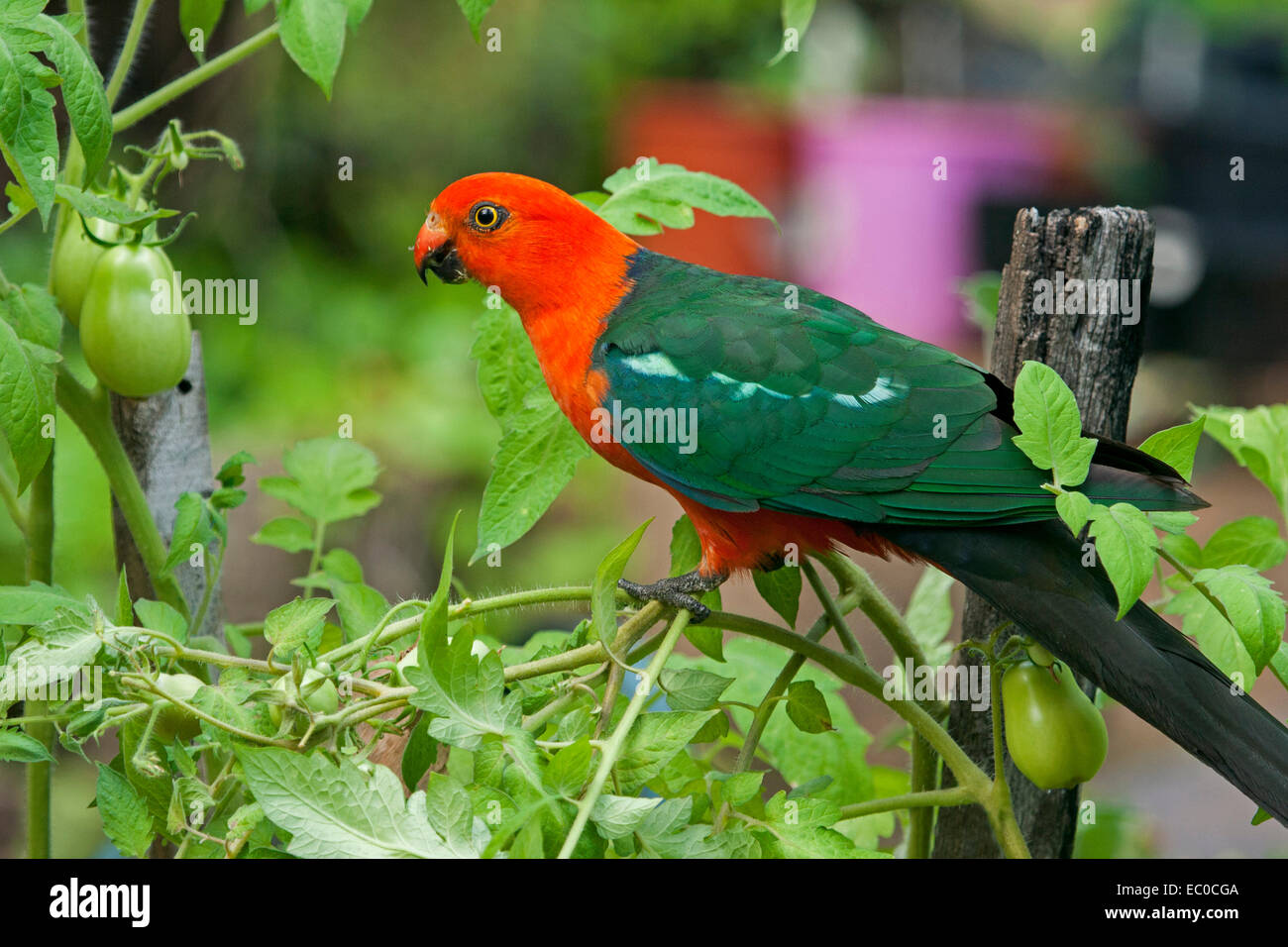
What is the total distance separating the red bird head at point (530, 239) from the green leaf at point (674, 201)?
0.37 ft

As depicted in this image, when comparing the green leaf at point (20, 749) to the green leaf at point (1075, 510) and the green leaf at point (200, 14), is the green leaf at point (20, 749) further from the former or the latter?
the green leaf at point (1075, 510)

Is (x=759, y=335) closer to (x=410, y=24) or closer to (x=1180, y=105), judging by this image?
(x=410, y=24)

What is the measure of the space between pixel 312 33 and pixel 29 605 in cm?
52

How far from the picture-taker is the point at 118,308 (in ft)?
3.49

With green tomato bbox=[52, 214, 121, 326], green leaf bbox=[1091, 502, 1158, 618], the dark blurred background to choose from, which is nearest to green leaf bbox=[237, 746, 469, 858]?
green leaf bbox=[1091, 502, 1158, 618]

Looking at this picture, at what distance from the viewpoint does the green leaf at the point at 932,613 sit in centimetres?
129

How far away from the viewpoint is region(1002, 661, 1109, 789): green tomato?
96cm

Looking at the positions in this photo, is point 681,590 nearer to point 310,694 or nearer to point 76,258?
point 310,694

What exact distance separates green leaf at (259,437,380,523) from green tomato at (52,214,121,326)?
26 centimetres

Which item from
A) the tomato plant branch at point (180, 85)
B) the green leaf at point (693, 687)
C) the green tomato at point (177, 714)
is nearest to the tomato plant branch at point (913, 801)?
the green leaf at point (693, 687)

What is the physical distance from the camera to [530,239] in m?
1.33

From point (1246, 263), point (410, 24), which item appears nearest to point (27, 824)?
point (410, 24)

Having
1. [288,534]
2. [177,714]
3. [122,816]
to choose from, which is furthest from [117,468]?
[122,816]

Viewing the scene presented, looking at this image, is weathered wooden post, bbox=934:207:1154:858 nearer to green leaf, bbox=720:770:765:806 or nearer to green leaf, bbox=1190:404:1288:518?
green leaf, bbox=1190:404:1288:518
